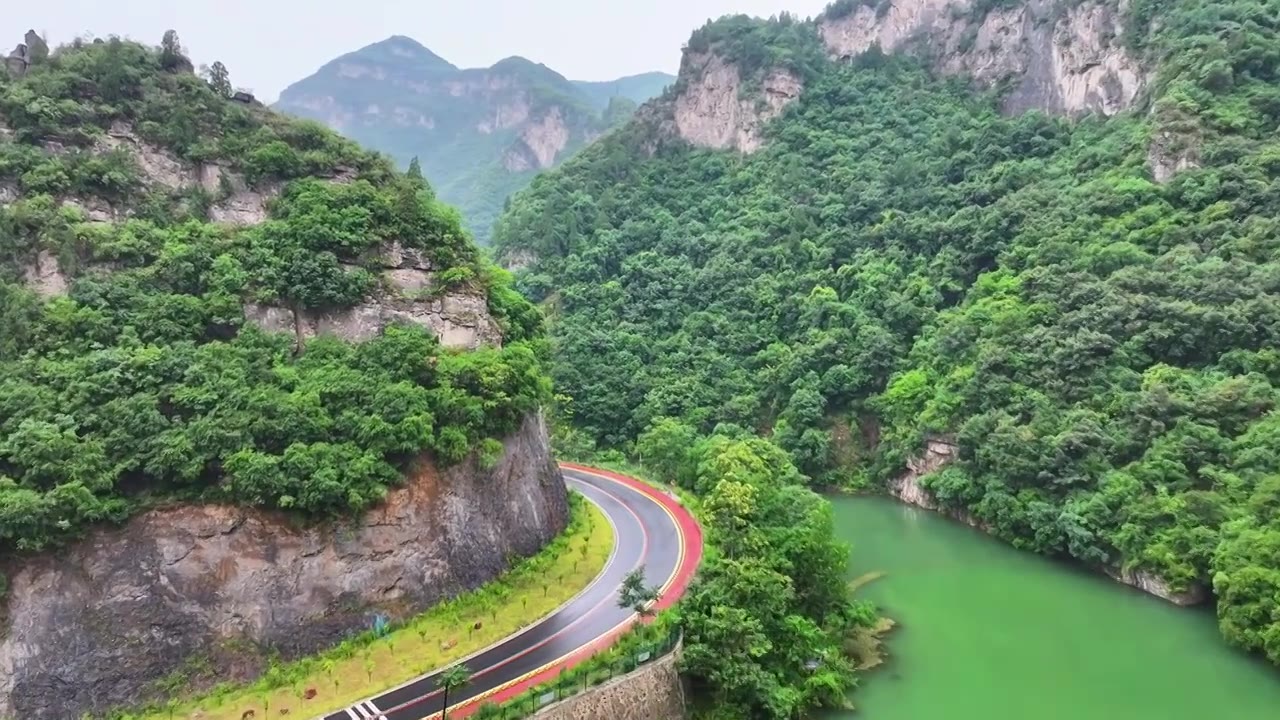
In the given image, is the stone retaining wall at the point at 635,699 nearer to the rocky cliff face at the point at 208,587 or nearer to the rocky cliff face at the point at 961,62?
the rocky cliff face at the point at 208,587

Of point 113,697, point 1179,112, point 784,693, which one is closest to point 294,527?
point 113,697

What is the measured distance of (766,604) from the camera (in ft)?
78.6

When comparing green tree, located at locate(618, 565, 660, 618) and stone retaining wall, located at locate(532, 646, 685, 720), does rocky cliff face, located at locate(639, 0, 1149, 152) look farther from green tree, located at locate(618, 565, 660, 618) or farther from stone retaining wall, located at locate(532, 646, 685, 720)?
stone retaining wall, located at locate(532, 646, 685, 720)

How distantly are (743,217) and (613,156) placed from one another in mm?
18870

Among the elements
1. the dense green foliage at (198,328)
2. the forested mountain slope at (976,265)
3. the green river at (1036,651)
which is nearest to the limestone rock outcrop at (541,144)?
the forested mountain slope at (976,265)

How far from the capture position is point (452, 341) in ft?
100

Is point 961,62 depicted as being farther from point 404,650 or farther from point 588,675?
point 404,650

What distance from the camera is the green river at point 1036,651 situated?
24797mm

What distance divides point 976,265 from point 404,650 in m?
50.9

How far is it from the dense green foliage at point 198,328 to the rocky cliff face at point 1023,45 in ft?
198

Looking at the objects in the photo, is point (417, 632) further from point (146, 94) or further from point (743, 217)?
point (743, 217)

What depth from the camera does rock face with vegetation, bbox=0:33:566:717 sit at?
2034cm

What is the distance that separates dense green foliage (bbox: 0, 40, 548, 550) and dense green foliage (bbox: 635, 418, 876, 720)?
8.79 meters

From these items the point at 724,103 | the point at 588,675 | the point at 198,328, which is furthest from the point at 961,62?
the point at 588,675
